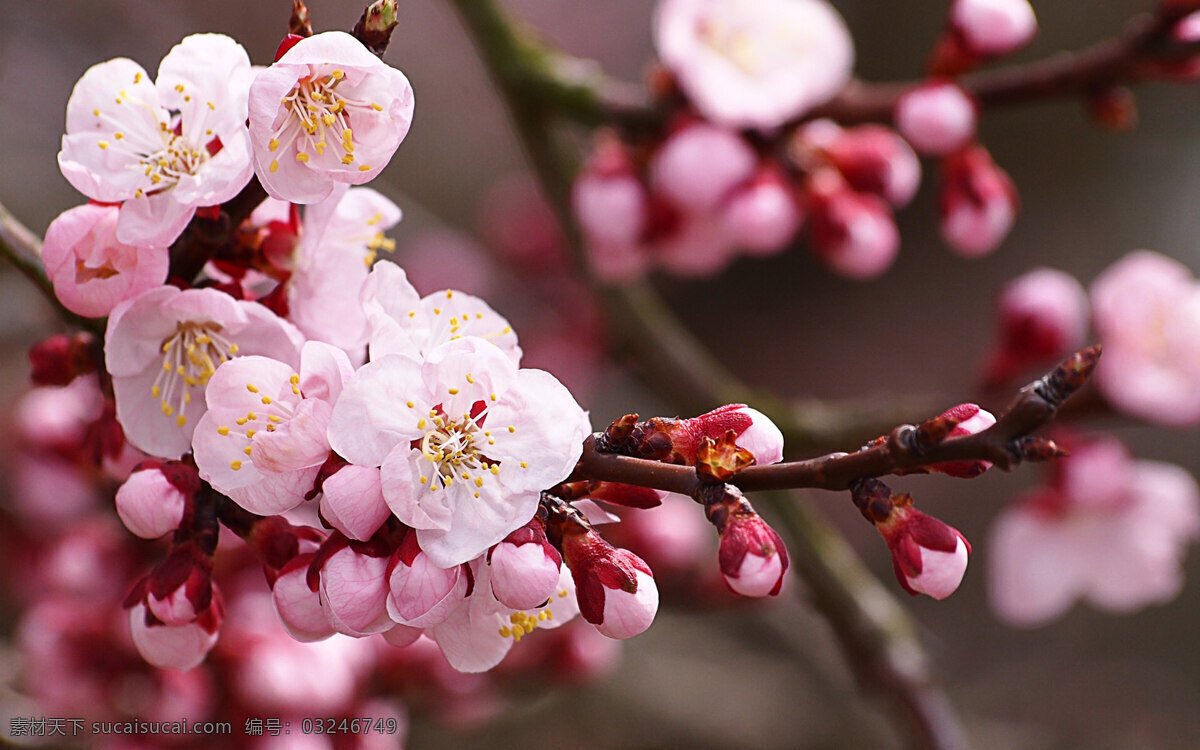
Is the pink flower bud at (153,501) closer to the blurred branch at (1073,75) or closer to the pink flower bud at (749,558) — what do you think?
the pink flower bud at (749,558)

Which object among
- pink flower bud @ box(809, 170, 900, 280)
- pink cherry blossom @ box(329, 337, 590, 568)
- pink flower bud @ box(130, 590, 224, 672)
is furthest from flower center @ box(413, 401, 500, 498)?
pink flower bud @ box(809, 170, 900, 280)

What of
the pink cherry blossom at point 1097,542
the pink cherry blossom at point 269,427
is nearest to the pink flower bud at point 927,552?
the pink cherry blossom at point 269,427

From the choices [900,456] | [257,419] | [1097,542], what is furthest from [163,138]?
[1097,542]

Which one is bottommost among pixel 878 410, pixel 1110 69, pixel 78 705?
pixel 78 705

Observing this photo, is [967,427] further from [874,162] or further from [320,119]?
[874,162]

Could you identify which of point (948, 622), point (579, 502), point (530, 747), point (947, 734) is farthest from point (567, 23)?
point (579, 502)

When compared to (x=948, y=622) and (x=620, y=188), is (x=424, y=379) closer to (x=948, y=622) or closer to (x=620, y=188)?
(x=620, y=188)
